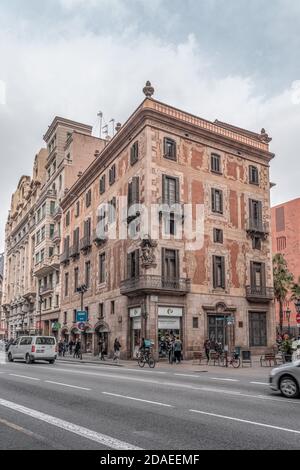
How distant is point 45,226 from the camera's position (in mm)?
59625

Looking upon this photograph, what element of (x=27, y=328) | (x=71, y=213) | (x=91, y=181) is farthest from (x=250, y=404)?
(x=27, y=328)

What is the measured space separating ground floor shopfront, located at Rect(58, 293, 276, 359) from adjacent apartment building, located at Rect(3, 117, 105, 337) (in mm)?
15653

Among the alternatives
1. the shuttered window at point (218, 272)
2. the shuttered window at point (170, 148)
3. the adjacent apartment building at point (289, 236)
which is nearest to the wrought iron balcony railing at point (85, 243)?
the shuttered window at point (170, 148)

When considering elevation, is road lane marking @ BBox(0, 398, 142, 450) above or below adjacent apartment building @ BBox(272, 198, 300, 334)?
below

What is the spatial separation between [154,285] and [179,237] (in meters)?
4.50

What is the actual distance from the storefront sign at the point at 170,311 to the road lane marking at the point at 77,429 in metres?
21.7

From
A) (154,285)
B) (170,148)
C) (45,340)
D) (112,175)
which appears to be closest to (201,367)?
(154,285)

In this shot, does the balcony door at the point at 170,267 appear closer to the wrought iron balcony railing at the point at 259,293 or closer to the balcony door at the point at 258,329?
the wrought iron balcony railing at the point at 259,293

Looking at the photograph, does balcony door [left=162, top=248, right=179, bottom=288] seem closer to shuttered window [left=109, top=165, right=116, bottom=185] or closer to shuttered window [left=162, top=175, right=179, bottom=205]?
shuttered window [left=162, top=175, right=179, bottom=205]

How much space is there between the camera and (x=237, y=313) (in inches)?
1448

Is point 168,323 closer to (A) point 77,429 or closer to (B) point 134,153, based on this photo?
(B) point 134,153

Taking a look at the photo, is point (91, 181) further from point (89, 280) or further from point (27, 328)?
point (27, 328)

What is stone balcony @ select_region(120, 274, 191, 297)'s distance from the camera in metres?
31.7

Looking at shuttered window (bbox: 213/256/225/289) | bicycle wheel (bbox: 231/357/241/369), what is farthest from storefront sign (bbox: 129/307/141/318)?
bicycle wheel (bbox: 231/357/241/369)
